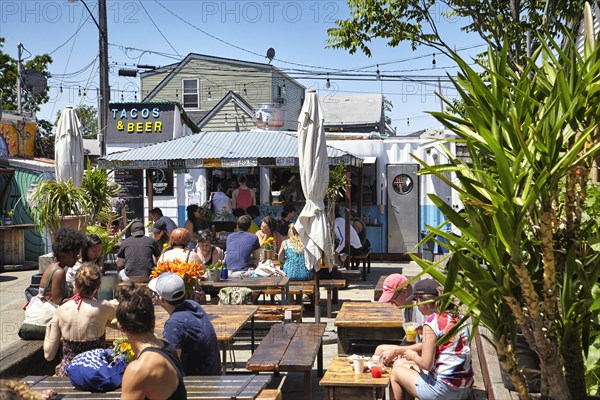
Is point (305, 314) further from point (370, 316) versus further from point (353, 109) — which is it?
point (353, 109)

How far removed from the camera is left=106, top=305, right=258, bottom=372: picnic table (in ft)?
23.2

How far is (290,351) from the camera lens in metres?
6.87

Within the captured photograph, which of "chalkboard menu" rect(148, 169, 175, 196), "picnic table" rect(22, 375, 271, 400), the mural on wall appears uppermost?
the mural on wall

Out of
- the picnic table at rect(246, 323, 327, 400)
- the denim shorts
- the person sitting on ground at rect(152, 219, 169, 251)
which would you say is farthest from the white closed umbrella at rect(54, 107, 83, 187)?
the denim shorts

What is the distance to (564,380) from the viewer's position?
3.49 meters

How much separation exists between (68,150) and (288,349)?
7541 millimetres

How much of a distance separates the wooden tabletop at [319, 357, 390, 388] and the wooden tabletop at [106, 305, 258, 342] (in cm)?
110

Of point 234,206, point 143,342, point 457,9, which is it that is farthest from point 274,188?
point 143,342

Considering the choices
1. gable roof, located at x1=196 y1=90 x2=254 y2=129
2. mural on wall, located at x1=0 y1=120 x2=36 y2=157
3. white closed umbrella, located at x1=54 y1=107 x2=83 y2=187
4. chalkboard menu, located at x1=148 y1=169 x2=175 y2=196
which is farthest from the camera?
gable roof, located at x1=196 y1=90 x2=254 y2=129

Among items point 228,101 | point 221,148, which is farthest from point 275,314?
point 228,101

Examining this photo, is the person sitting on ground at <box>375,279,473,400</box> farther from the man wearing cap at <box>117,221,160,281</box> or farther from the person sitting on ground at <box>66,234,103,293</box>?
the man wearing cap at <box>117,221,160,281</box>

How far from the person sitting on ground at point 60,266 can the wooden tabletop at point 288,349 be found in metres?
1.87

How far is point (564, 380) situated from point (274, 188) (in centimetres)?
1715

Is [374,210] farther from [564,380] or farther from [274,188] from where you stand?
[564,380]
